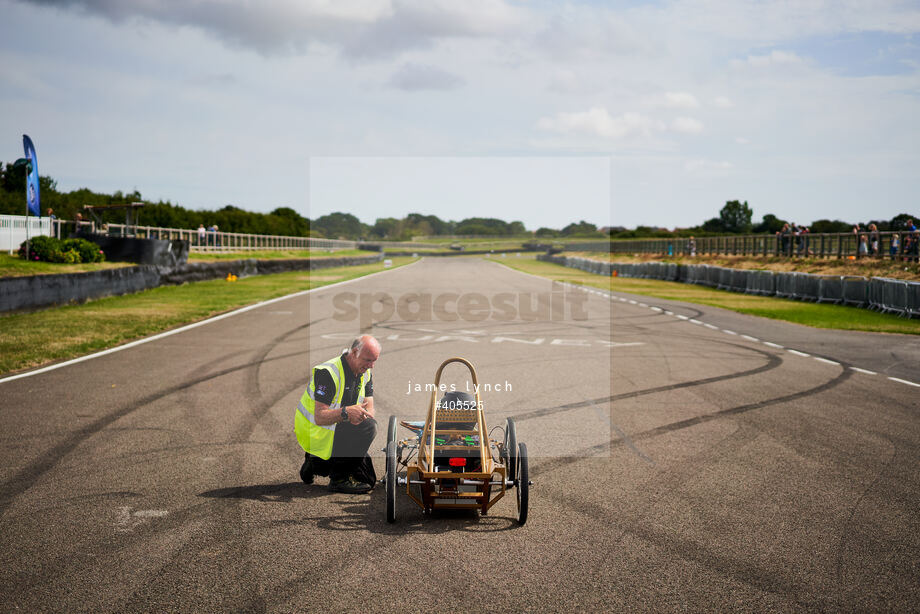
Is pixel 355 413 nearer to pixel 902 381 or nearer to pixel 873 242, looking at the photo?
pixel 902 381

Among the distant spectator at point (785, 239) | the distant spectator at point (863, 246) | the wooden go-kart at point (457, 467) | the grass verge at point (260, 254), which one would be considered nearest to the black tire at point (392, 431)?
the wooden go-kart at point (457, 467)

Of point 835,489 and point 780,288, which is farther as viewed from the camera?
point 780,288

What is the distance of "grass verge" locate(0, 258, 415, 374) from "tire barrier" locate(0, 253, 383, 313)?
0.25 metres

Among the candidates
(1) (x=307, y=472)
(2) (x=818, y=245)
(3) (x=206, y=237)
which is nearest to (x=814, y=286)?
(2) (x=818, y=245)

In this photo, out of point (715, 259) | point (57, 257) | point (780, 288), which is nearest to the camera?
point (57, 257)

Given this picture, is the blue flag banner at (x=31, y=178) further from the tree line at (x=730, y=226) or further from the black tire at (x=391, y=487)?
the tree line at (x=730, y=226)

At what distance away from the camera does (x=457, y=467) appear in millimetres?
5711

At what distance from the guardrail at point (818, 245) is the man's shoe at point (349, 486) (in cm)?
3263

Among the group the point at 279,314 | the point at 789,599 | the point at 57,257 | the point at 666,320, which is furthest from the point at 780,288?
the point at 789,599

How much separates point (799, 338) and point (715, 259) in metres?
41.4

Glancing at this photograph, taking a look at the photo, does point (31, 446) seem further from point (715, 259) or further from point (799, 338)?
point (715, 259)

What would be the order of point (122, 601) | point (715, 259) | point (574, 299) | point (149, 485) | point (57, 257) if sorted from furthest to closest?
point (715, 259) → point (574, 299) → point (57, 257) → point (149, 485) → point (122, 601)

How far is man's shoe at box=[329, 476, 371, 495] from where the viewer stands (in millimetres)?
6477

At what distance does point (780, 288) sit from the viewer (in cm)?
3147
